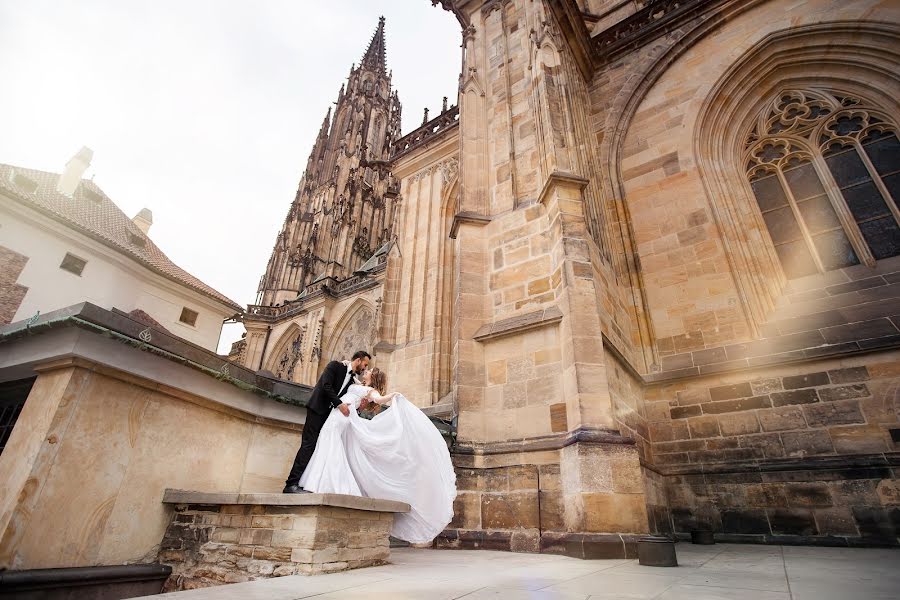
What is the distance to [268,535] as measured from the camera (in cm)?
276

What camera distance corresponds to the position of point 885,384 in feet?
16.2

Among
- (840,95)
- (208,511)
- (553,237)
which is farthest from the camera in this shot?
(840,95)

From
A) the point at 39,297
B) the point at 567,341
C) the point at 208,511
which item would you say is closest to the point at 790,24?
the point at 567,341

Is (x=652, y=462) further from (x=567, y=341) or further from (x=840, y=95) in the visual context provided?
(x=840, y=95)

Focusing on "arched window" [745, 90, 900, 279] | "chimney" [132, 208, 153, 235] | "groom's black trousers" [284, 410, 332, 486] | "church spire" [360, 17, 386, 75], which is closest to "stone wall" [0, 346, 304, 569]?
"groom's black trousers" [284, 410, 332, 486]

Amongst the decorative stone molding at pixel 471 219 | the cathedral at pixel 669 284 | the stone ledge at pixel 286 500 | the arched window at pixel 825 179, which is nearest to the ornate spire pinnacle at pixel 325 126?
the cathedral at pixel 669 284

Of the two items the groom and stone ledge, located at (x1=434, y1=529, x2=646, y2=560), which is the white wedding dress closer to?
the groom

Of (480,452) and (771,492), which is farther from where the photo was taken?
(771,492)

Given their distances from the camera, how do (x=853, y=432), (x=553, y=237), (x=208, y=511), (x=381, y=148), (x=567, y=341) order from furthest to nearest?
(x=381, y=148)
(x=553, y=237)
(x=853, y=432)
(x=567, y=341)
(x=208, y=511)

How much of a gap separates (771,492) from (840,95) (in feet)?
22.6

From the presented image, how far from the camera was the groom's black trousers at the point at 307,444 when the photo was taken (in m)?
3.42

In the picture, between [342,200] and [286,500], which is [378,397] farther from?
[342,200]

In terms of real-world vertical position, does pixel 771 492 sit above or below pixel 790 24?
below

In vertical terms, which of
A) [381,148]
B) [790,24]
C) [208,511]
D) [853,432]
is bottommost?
[208,511]
